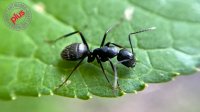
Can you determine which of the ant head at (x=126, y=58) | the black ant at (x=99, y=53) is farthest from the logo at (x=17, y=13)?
the ant head at (x=126, y=58)

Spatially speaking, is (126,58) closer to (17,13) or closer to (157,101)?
(17,13)

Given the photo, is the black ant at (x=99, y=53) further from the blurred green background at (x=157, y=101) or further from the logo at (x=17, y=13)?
the blurred green background at (x=157, y=101)

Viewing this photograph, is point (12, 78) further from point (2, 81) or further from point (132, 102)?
point (132, 102)

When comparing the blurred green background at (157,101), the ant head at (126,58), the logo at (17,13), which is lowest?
the blurred green background at (157,101)

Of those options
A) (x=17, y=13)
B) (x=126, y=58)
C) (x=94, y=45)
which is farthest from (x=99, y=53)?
(x=17, y=13)

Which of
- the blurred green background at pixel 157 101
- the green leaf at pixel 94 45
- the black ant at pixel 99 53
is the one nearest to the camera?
the green leaf at pixel 94 45

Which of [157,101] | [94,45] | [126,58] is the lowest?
[157,101]
